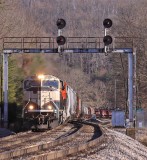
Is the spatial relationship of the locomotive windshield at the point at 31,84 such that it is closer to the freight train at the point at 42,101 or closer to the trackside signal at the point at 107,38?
the freight train at the point at 42,101

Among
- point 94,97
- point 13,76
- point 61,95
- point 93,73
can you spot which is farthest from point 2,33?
point 93,73

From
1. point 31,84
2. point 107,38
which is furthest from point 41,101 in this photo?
point 107,38

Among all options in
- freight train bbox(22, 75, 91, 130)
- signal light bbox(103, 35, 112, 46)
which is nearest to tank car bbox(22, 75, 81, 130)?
freight train bbox(22, 75, 91, 130)

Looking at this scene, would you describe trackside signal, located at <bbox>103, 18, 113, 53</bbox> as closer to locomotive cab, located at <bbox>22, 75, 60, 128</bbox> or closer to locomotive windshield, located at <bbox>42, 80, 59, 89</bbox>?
locomotive cab, located at <bbox>22, 75, 60, 128</bbox>

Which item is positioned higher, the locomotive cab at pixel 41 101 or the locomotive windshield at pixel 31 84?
the locomotive windshield at pixel 31 84

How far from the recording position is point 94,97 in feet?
428

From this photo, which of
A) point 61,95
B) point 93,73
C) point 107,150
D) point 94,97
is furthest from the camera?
point 93,73

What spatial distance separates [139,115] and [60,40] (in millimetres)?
9208

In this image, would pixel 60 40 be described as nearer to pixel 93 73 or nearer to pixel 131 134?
pixel 131 134

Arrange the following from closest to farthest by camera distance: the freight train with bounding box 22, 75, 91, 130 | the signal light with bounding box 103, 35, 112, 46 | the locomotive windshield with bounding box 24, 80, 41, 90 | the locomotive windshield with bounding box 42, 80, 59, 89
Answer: the freight train with bounding box 22, 75, 91, 130 < the locomotive windshield with bounding box 24, 80, 41, 90 < the locomotive windshield with bounding box 42, 80, 59, 89 < the signal light with bounding box 103, 35, 112, 46

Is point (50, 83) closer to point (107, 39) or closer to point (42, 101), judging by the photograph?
point (42, 101)

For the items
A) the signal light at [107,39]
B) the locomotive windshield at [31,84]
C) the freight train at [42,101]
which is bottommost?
the freight train at [42,101]

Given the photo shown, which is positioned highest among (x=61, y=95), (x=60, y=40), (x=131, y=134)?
(x=60, y=40)

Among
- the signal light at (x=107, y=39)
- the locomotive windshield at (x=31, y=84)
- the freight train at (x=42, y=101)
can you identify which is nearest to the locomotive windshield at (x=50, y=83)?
the freight train at (x=42, y=101)
